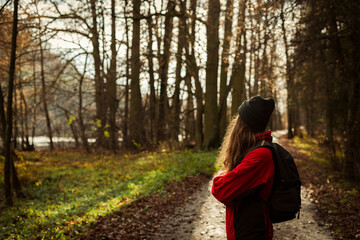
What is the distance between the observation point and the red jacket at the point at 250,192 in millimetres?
2449

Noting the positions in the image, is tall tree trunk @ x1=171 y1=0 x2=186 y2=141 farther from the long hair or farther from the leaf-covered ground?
the long hair

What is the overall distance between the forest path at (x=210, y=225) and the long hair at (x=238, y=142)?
336 cm

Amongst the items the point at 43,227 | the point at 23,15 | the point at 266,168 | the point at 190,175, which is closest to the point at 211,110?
the point at 190,175

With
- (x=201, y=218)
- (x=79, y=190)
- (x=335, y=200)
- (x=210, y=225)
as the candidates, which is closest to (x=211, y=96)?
(x=79, y=190)

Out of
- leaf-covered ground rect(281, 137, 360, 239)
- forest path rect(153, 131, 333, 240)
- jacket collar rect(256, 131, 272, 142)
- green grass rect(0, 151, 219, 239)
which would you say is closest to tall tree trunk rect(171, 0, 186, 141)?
green grass rect(0, 151, 219, 239)

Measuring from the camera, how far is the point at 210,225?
6203mm

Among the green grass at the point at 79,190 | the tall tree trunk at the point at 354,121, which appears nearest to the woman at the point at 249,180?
the green grass at the point at 79,190

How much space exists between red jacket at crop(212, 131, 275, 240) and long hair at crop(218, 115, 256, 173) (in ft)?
0.65

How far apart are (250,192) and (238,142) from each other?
1.62 ft

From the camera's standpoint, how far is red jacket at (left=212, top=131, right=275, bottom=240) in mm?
2449

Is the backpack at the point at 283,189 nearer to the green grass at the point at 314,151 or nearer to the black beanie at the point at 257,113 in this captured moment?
the black beanie at the point at 257,113

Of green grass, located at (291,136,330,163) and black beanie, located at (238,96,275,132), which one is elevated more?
black beanie, located at (238,96,275,132)

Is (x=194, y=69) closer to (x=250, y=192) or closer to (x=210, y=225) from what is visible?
(x=210, y=225)

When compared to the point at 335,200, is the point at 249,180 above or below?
above
